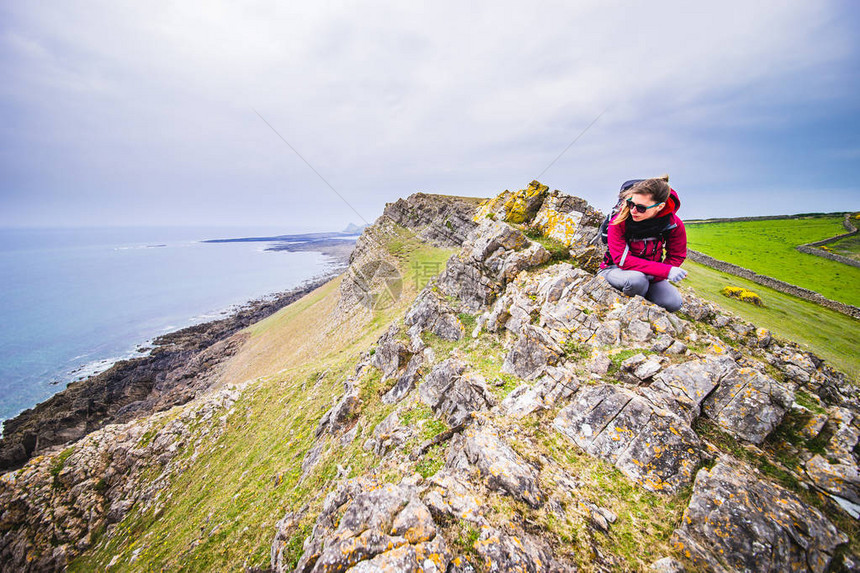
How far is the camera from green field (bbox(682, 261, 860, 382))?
1380 cm

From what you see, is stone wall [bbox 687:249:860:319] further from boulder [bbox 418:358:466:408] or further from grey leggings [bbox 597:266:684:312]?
boulder [bbox 418:358:466:408]

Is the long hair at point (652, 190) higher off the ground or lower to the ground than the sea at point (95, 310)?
higher

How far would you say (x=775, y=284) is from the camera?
25.4 metres

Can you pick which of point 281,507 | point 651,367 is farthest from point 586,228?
point 281,507

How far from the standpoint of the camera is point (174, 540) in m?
→ 12.4

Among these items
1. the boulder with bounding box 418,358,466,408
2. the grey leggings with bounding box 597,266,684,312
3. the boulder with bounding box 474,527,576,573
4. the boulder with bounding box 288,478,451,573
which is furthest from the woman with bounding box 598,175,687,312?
the boulder with bounding box 288,478,451,573

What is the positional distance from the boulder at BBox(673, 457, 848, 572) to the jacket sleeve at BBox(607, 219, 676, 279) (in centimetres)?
449

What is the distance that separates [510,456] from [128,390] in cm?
5632

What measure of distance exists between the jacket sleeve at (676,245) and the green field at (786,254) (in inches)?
1182

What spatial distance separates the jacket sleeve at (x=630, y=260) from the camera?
22.3 feet

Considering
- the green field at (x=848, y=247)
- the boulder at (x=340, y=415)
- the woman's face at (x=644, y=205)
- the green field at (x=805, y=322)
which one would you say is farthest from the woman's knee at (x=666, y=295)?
the green field at (x=848, y=247)

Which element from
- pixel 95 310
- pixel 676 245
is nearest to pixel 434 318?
pixel 676 245

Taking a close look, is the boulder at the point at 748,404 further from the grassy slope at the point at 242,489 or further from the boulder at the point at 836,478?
the grassy slope at the point at 242,489

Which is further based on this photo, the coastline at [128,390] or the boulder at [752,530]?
the coastline at [128,390]
